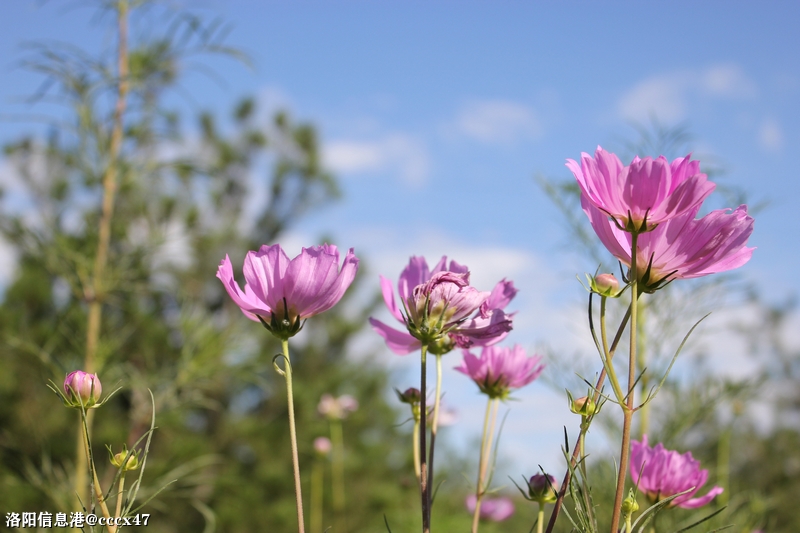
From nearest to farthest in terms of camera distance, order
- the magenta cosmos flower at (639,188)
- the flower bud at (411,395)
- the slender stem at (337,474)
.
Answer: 1. the magenta cosmos flower at (639,188)
2. the flower bud at (411,395)
3. the slender stem at (337,474)

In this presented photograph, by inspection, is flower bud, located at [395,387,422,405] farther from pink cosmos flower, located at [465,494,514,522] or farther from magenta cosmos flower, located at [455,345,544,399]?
pink cosmos flower, located at [465,494,514,522]

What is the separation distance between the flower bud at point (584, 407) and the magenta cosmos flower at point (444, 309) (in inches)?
2.7

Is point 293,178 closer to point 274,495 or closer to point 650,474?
point 274,495

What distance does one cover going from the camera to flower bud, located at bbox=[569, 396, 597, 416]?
36 centimetres

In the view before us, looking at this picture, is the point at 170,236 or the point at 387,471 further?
the point at 387,471

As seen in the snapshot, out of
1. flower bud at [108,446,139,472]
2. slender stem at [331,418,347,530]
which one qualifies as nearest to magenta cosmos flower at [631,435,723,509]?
flower bud at [108,446,139,472]

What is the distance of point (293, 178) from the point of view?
602cm

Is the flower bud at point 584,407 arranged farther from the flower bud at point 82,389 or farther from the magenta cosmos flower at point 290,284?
the flower bud at point 82,389

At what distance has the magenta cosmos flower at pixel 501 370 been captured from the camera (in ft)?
1.68

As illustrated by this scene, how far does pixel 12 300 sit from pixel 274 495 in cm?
224

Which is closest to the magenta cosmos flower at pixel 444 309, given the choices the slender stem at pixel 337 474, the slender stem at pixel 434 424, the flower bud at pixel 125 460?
the slender stem at pixel 434 424

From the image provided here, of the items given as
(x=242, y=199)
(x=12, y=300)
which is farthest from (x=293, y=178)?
(x=12, y=300)

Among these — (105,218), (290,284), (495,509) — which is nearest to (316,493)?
(495,509)

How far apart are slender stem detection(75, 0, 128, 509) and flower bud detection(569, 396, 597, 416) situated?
120 centimetres
